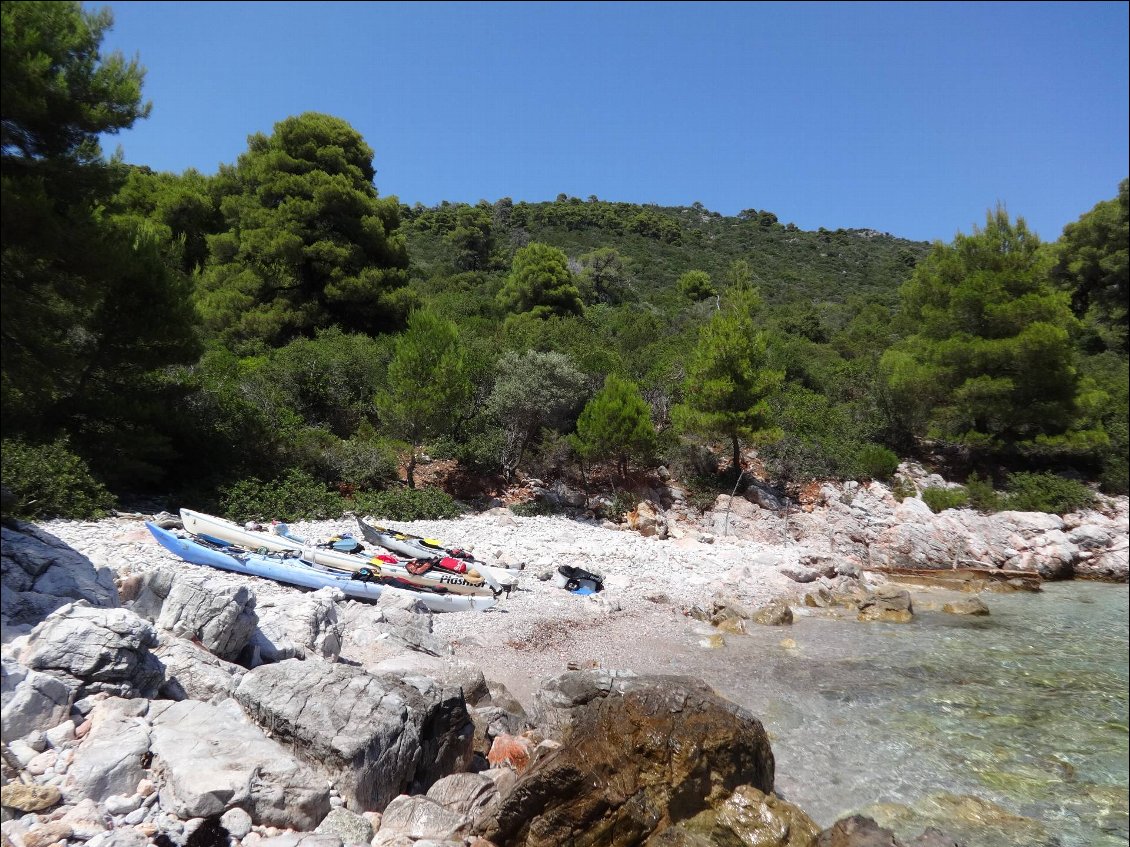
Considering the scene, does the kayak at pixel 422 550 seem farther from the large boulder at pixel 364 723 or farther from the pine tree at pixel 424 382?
the large boulder at pixel 364 723

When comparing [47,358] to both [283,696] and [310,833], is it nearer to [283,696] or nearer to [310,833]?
[283,696]

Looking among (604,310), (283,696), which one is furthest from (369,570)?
(604,310)

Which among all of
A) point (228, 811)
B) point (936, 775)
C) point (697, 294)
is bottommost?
point (936, 775)

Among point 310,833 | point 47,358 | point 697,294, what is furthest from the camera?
point 697,294

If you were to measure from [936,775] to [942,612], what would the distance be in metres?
7.70

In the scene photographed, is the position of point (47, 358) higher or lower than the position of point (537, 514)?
higher

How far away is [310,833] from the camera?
448cm

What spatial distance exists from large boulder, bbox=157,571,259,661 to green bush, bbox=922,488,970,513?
1972 centimetres

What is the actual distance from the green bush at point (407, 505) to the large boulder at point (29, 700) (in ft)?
36.1

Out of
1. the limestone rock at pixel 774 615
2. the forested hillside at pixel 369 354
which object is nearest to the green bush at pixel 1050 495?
the forested hillside at pixel 369 354

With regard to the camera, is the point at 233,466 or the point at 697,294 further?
the point at 697,294

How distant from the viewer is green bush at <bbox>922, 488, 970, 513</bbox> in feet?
63.8

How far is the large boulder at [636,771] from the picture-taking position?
510cm

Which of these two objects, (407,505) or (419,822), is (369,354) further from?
(419,822)
